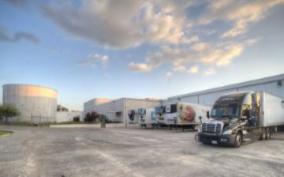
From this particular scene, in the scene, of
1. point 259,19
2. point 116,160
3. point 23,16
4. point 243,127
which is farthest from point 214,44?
point 23,16

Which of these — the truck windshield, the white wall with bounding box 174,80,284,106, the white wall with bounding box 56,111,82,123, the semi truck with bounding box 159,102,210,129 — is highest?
the white wall with bounding box 174,80,284,106

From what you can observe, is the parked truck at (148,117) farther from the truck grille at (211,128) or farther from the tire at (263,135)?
the truck grille at (211,128)

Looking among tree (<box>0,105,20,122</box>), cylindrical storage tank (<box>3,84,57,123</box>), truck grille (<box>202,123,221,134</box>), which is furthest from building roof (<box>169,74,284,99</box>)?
cylindrical storage tank (<box>3,84,57,123</box>)

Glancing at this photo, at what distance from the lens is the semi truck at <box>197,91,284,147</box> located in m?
11.5

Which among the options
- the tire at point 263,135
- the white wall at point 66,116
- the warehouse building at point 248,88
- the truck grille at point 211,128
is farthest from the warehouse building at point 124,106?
the truck grille at point 211,128

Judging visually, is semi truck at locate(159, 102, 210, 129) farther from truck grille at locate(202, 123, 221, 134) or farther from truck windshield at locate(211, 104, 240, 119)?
truck grille at locate(202, 123, 221, 134)

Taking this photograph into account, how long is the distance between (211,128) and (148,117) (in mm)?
20920

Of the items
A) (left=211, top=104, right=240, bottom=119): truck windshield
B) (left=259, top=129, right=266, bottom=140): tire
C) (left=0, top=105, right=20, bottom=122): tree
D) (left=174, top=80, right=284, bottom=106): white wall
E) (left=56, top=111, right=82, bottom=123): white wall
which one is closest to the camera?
(left=211, top=104, right=240, bottom=119): truck windshield

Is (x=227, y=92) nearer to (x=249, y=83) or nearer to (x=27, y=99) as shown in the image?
(x=249, y=83)

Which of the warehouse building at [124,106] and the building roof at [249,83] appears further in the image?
the warehouse building at [124,106]

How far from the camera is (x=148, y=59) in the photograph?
25.6 m

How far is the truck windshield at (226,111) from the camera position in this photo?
12.4 metres

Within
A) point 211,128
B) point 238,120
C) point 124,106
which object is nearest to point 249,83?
point 238,120

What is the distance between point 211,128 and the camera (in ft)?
39.0
